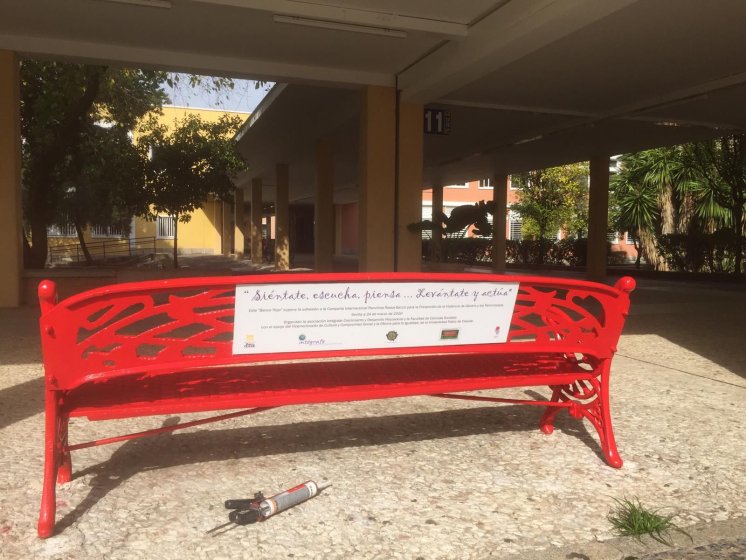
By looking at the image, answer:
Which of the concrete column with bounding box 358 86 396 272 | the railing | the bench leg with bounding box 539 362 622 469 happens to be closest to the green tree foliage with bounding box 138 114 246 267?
the concrete column with bounding box 358 86 396 272

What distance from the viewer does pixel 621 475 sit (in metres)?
3.11

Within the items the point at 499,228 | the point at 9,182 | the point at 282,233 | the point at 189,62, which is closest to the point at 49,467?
the point at 9,182

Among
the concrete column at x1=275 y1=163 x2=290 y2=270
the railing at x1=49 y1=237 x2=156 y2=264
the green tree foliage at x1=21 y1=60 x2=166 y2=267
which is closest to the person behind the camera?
the green tree foliage at x1=21 y1=60 x2=166 y2=267

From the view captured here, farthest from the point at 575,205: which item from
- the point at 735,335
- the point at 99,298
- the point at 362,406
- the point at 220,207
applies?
the point at 99,298

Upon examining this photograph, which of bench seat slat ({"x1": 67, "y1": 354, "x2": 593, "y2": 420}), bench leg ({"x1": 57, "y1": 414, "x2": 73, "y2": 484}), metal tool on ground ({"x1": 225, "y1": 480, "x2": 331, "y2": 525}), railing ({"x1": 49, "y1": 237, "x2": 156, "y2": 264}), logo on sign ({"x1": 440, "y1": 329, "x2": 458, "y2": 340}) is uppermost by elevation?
railing ({"x1": 49, "y1": 237, "x2": 156, "y2": 264})

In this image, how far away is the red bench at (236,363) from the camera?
2.45m

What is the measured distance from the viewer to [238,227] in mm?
32625

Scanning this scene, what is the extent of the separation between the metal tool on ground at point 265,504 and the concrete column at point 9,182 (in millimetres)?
7999

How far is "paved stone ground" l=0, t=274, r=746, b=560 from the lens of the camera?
2389 mm

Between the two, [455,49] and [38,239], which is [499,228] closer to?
[455,49]

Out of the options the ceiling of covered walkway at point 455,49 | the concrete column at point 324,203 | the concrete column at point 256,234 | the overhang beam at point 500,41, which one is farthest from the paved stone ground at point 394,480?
the concrete column at point 256,234

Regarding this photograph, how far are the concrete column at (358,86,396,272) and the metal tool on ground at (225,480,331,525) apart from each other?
801 cm

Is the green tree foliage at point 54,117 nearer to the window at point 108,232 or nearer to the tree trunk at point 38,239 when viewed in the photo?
the tree trunk at point 38,239

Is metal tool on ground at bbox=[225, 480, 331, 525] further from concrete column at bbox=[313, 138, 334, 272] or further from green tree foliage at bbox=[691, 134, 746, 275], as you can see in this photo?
green tree foliage at bbox=[691, 134, 746, 275]
